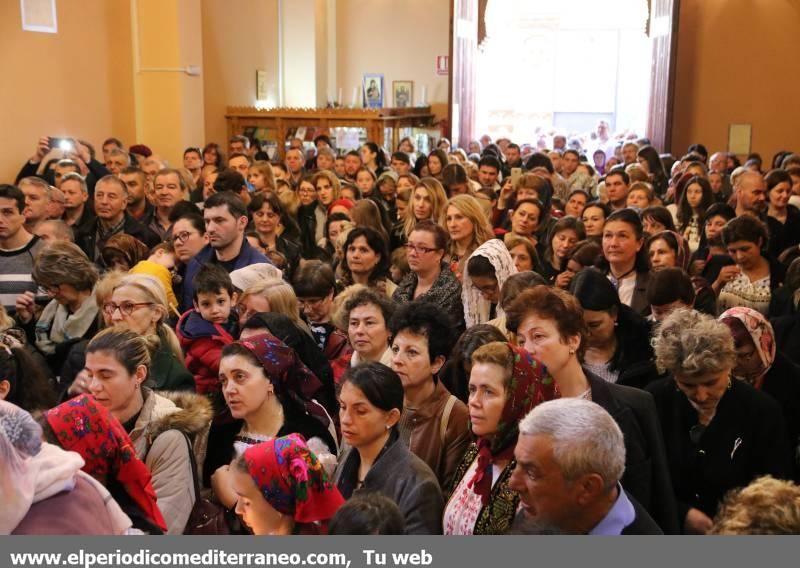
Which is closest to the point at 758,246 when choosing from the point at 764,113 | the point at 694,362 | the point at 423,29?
the point at 694,362

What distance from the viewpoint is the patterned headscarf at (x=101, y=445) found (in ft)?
9.80

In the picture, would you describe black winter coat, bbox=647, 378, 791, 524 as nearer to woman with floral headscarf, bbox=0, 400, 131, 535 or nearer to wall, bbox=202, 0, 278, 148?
woman with floral headscarf, bbox=0, 400, 131, 535

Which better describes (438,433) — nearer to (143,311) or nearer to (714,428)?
(714,428)

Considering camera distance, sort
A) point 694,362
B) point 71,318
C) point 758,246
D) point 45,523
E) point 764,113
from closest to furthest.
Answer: point 45,523 < point 694,362 < point 71,318 < point 758,246 < point 764,113

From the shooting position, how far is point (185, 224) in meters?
6.29

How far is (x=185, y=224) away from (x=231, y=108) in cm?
1047

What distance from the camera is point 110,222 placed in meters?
7.25

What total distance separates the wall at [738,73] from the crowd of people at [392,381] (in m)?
12.7

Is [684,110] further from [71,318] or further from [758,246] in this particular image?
[71,318]

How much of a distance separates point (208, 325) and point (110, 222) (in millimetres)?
2666

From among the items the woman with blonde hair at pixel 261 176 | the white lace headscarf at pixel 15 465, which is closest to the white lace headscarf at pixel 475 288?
the white lace headscarf at pixel 15 465

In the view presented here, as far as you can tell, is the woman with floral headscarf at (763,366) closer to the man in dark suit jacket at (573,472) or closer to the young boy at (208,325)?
the man in dark suit jacket at (573,472)

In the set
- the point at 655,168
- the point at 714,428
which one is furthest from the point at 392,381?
the point at 655,168

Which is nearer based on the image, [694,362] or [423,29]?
[694,362]
